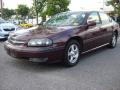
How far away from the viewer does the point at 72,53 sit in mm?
5820

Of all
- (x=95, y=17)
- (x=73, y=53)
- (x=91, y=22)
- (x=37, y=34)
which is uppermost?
(x=95, y=17)

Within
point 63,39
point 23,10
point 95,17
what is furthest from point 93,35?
point 23,10

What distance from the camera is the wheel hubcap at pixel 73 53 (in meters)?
5.76

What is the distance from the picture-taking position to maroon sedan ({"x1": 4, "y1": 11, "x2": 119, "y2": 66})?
5285mm

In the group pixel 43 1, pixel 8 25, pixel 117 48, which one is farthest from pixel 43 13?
pixel 117 48

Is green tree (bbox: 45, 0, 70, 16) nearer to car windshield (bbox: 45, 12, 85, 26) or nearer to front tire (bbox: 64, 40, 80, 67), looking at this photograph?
car windshield (bbox: 45, 12, 85, 26)

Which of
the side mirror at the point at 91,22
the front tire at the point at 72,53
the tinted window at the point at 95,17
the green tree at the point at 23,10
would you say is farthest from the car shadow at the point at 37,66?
the green tree at the point at 23,10

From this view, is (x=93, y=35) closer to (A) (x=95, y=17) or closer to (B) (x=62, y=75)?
(A) (x=95, y=17)

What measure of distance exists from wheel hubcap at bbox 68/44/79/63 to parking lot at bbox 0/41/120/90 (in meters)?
0.18

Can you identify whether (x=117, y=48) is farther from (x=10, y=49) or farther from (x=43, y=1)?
(x=43, y=1)

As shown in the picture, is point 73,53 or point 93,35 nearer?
point 73,53

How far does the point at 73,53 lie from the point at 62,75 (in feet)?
2.94

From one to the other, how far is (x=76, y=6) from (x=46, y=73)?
2825 cm

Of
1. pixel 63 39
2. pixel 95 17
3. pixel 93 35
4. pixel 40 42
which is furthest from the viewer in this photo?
pixel 95 17
